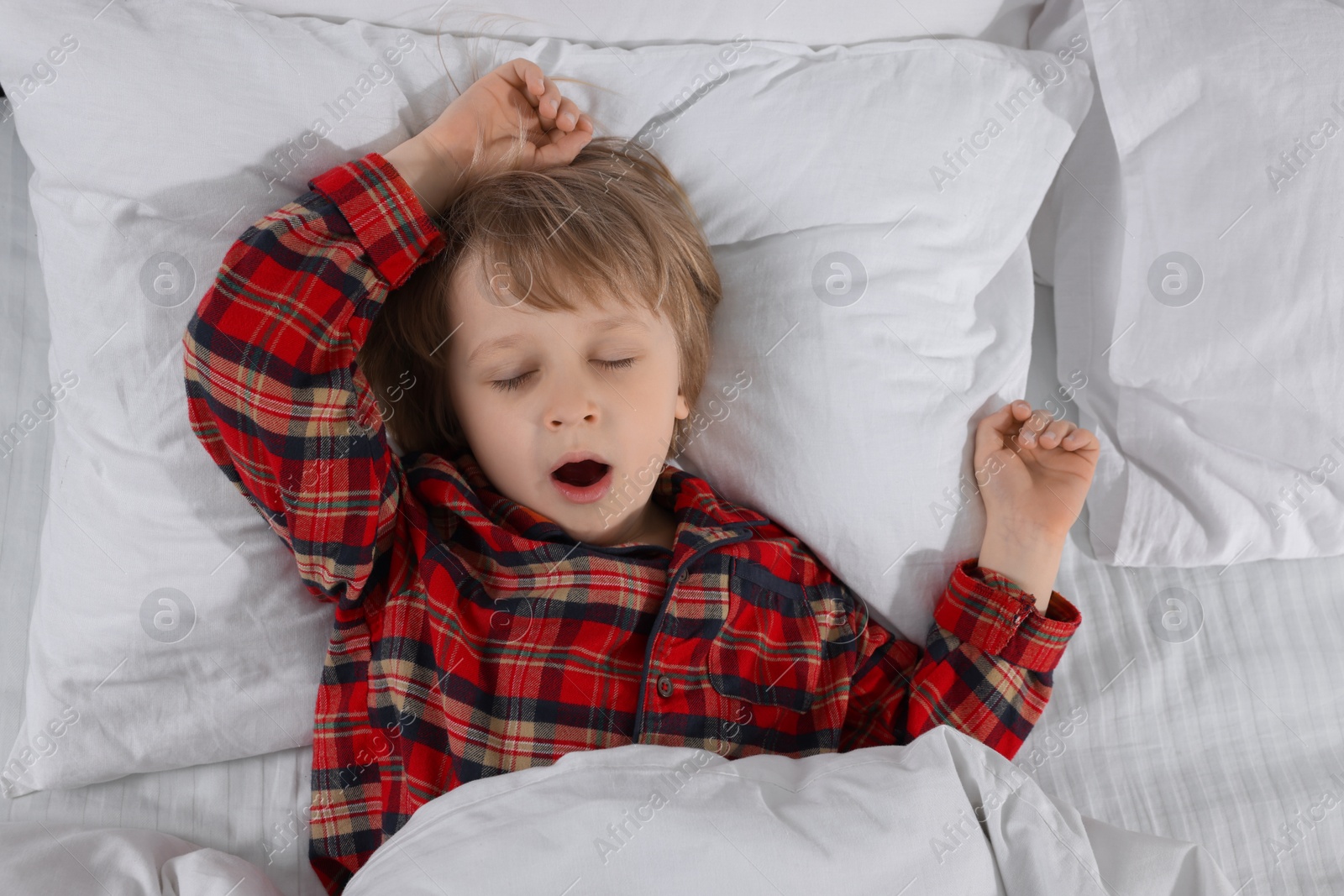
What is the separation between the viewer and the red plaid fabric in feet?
3.11

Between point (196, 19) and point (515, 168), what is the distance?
0.37 meters

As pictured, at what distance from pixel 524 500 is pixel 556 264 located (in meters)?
0.26

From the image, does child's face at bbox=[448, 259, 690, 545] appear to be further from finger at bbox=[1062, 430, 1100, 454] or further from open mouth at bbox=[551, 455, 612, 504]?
finger at bbox=[1062, 430, 1100, 454]

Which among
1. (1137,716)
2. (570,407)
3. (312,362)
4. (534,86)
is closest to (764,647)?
(570,407)

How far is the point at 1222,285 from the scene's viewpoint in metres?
1.16

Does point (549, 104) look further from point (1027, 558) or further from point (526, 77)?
point (1027, 558)

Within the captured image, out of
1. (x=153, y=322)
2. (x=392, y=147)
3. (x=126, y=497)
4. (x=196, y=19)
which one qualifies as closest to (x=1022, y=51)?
(x=392, y=147)

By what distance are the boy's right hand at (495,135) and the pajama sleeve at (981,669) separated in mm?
679

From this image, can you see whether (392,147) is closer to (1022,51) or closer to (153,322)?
(153,322)

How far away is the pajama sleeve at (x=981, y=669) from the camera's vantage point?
108cm

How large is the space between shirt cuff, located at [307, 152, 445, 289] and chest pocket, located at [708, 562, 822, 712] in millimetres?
485

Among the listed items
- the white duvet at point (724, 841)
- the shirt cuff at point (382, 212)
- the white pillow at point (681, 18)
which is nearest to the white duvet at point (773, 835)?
the white duvet at point (724, 841)

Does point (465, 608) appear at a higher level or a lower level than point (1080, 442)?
lower

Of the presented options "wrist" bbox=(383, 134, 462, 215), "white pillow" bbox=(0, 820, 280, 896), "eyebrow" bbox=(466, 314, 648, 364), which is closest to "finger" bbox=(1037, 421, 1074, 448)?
"eyebrow" bbox=(466, 314, 648, 364)
